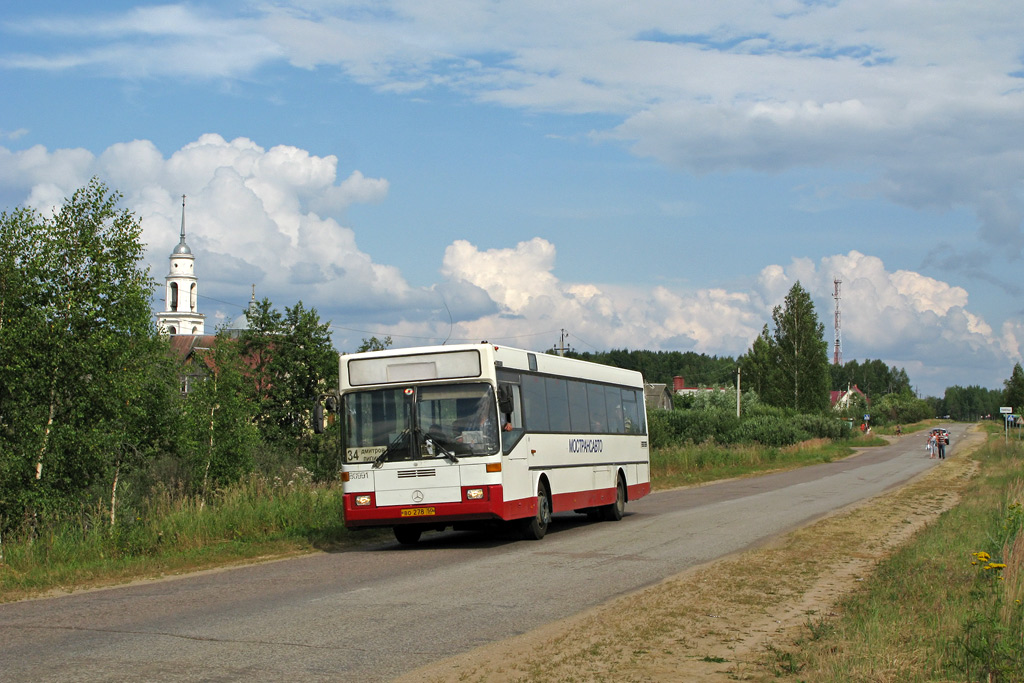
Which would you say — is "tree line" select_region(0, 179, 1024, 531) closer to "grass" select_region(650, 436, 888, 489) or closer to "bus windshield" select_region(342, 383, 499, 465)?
"bus windshield" select_region(342, 383, 499, 465)

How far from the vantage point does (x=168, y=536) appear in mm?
14914

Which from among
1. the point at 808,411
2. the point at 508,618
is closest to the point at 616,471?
the point at 508,618

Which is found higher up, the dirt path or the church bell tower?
the church bell tower

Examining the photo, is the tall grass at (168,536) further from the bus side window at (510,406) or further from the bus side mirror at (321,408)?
the bus side window at (510,406)

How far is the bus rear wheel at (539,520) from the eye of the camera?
54.6 feet

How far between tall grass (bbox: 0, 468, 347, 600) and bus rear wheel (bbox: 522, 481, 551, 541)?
3097 mm

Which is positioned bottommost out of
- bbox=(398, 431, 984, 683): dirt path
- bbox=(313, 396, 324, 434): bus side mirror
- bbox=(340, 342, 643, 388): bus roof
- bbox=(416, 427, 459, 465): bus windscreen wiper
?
bbox=(398, 431, 984, 683): dirt path

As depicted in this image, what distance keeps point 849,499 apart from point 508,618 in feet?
57.3

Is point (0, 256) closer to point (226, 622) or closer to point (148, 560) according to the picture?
point (148, 560)

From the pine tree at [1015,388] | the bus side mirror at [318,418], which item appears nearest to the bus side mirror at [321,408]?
the bus side mirror at [318,418]

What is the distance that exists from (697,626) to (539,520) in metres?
8.25

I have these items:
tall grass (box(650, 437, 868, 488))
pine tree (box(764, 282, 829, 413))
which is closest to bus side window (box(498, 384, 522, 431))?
tall grass (box(650, 437, 868, 488))

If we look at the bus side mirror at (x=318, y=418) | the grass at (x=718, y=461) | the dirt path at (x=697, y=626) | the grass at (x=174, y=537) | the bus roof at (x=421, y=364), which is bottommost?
the grass at (x=718, y=461)

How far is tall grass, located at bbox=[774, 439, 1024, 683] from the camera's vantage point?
20.7ft
